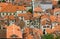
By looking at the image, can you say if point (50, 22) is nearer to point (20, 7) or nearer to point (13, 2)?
point (20, 7)

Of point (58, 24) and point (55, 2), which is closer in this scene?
point (58, 24)

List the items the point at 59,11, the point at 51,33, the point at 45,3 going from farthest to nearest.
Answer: the point at 45,3 → the point at 59,11 → the point at 51,33

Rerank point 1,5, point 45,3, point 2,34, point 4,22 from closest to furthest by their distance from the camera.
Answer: point 2,34 → point 4,22 → point 1,5 → point 45,3

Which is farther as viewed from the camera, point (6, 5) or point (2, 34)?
point (6, 5)

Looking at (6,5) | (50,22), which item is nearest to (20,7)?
(6,5)

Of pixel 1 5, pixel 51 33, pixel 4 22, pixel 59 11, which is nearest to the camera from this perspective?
pixel 51 33

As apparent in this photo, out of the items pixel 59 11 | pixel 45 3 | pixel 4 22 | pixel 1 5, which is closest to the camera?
pixel 4 22

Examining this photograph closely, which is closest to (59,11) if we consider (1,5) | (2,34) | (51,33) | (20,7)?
(20,7)

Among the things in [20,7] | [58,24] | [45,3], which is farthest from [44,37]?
[45,3]

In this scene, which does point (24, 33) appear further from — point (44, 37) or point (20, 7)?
point (20, 7)
